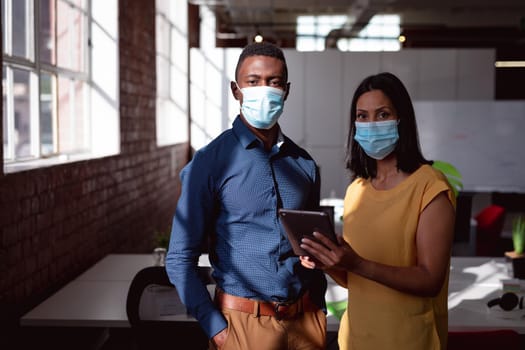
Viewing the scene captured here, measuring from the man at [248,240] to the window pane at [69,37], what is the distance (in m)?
Answer: 2.68

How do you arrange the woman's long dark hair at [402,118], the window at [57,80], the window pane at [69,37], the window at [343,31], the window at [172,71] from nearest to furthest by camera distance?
the woman's long dark hair at [402,118] < the window at [57,80] < the window pane at [69,37] < the window at [172,71] < the window at [343,31]

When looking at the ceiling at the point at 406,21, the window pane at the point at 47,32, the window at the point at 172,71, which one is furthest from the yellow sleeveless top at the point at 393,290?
the ceiling at the point at 406,21

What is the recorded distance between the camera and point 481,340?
2.23m

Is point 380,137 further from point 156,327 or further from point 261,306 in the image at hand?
point 156,327

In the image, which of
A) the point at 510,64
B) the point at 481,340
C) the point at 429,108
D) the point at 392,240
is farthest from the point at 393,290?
the point at 510,64

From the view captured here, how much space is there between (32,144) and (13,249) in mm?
1046

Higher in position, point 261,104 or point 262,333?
point 261,104

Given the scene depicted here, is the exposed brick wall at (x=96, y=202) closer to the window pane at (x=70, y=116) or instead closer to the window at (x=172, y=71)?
the window pane at (x=70, y=116)

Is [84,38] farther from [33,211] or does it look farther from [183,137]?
[183,137]

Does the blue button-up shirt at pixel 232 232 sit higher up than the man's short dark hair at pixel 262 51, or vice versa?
the man's short dark hair at pixel 262 51

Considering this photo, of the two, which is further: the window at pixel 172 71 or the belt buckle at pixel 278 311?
the window at pixel 172 71

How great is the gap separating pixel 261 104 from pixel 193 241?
464mm

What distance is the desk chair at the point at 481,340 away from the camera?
2.22 m

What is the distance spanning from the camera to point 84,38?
479 centimetres
